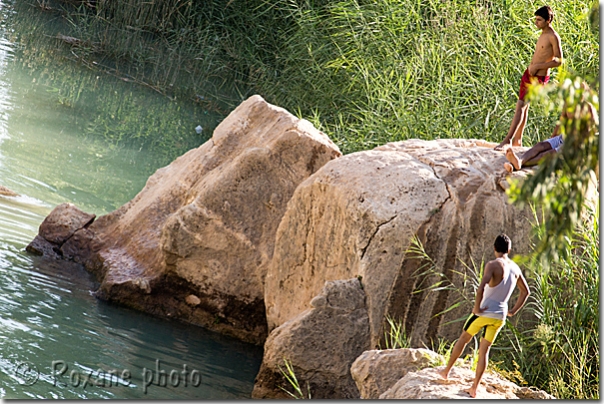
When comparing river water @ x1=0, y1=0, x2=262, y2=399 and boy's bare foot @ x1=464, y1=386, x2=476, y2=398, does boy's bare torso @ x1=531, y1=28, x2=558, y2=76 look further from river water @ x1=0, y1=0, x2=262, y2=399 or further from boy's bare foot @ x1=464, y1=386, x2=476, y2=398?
river water @ x1=0, y1=0, x2=262, y2=399

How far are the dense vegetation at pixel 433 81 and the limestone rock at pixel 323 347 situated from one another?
3.34ft

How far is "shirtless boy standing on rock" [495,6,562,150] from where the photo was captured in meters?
6.34

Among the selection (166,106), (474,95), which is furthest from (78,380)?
(166,106)

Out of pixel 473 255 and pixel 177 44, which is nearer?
pixel 473 255

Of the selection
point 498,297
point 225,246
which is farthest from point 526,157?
point 225,246

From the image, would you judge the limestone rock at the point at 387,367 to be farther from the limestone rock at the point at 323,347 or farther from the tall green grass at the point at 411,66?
the tall green grass at the point at 411,66

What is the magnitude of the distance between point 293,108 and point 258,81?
2.29 meters

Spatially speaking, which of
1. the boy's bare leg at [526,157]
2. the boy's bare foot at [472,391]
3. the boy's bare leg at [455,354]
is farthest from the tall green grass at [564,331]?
the boy's bare foot at [472,391]

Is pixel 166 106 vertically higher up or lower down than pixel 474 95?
lower down

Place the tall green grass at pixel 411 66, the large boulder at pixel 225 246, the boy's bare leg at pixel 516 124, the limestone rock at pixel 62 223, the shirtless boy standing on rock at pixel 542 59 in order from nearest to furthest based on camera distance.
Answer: the shirtless boy standing on rock at pixel 542 59 < the boy's bare leg at pixel 516 124 < the large boulder at pixel 225 246 < the limestone rock at pixel 62 223 < the tall green grass at pixel 411 66

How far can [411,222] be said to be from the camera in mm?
5996

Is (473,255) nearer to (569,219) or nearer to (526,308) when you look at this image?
(526,308)

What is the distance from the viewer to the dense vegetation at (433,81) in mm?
5754

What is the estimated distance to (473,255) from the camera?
6145mm
